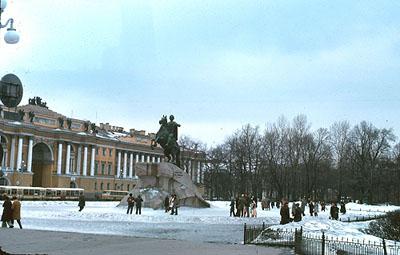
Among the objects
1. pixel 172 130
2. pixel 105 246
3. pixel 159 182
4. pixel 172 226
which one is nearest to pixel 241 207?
pixel 159 182

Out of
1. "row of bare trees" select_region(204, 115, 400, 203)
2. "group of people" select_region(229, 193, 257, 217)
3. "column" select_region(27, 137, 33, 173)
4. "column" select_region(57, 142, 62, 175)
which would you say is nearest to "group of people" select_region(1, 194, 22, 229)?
"group of people" select_region(229, 193, 257, 217)

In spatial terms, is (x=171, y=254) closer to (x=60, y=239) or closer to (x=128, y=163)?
(x=60, y=239)

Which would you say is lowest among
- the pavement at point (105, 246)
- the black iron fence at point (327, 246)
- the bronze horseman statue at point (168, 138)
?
the pavement at point (105, 246)

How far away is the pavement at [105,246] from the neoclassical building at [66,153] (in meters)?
73.7

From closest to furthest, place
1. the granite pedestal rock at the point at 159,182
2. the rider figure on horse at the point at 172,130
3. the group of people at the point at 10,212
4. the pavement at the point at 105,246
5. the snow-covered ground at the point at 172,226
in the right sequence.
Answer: the pavement at the point at 105,246 → the snow-covered ground at the point at 172,226 → the group of people at the point at 10,212 → the granite pedestal rock at the point at 159,182 → the rider figure on horse at the point at 172,130

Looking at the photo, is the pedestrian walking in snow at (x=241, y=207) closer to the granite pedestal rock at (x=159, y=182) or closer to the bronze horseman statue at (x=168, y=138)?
the granite pedestal rock at (x=159, y=182)

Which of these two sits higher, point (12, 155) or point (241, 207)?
point (12, 155)

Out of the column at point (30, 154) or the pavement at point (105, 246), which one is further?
the column at point (30, 154)

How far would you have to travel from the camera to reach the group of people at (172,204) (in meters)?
37.3

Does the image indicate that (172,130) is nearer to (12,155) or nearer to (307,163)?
(307,163)

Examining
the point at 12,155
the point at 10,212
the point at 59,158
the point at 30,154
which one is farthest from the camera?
the point at 59,158

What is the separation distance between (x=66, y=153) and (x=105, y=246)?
95947mm

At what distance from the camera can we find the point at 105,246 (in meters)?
17.4

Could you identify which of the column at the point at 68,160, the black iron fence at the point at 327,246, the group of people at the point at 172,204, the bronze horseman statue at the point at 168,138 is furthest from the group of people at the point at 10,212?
the column at the point at 68,160
